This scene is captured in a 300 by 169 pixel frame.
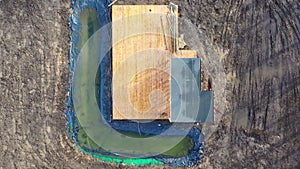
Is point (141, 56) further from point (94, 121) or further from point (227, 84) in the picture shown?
point (227, 84)

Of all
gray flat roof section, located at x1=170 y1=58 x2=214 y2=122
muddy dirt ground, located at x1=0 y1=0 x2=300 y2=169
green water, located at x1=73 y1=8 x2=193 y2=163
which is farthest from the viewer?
green water, located at x1=73 y1=8 x2=193 y2=163

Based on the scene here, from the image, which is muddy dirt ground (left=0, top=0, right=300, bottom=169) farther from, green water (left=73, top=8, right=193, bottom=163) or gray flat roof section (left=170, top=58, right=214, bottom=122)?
gray flat roof section (left=170, top=58, right=214, bottom=122)

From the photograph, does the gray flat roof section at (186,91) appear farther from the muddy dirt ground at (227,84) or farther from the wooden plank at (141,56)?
the muddy dirt ground at (227,84)

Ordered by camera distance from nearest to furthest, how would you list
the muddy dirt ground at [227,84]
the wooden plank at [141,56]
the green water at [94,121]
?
the wooden plank at [141,56], the muddy dirt ground at [227,84], the green water at [94,121]

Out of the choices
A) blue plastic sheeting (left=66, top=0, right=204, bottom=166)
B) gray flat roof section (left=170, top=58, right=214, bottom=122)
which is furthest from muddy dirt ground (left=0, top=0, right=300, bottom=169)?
gray flat roof section (left=170, top=58, right=214, bottom=122)

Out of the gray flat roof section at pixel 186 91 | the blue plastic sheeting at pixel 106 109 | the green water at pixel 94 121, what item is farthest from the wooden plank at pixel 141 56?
the green water at pixel 94 121

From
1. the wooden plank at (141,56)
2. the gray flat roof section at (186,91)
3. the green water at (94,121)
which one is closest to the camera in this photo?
the gray flat roof section at (186,91)

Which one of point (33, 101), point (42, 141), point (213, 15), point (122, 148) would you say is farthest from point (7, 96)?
point (213, 15)
